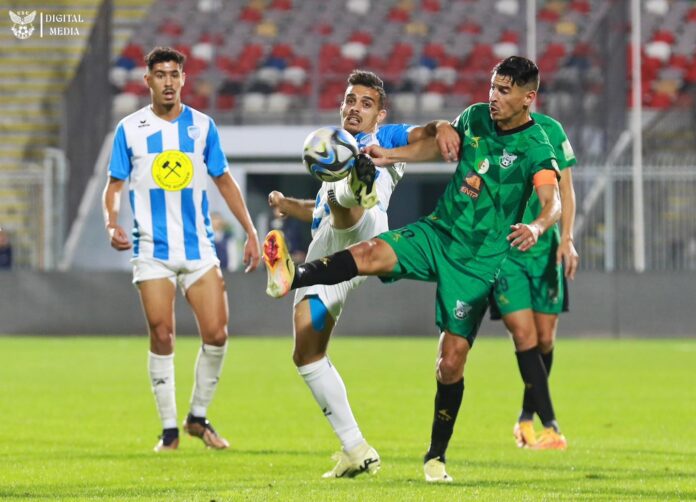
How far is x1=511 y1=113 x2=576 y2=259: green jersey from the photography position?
27.3 feet

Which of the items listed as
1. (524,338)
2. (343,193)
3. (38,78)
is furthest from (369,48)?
(343,193)

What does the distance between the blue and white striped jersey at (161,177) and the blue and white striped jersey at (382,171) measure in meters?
1.33

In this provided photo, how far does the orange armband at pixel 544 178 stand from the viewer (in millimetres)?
6652

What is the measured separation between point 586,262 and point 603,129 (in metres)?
2.94

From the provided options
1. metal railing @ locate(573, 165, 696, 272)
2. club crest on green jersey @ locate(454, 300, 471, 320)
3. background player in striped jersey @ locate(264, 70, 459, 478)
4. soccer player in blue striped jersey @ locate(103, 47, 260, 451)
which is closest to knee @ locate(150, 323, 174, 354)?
soccer player in blue striped jersey @ locate(103, 47, 260, 451)

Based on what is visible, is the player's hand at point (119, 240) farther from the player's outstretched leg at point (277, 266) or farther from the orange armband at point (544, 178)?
the orange armband at point (544, 178)

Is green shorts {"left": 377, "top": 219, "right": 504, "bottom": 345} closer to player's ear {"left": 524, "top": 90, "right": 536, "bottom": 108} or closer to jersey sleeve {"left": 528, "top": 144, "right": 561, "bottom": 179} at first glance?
jersey sleeve {"left": 528, "top": 144, "right": 561, "bottom": 179}

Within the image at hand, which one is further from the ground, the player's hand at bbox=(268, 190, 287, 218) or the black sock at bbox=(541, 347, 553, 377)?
the player's hand at bbox=(268, 190, 287, 218)

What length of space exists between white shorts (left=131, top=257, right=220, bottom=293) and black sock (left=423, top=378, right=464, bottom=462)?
6.98 feet

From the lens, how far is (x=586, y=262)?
21.4 m

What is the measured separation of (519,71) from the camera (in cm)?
672

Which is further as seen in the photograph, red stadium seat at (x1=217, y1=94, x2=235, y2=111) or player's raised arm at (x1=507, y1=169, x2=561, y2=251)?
red stadium seat at (x1=217, y1=94, x2=235, y2=111)

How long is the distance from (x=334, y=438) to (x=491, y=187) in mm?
2968

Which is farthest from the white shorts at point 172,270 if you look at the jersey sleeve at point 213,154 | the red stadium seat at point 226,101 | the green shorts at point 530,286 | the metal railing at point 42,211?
the red stadium seat at point 226,101
